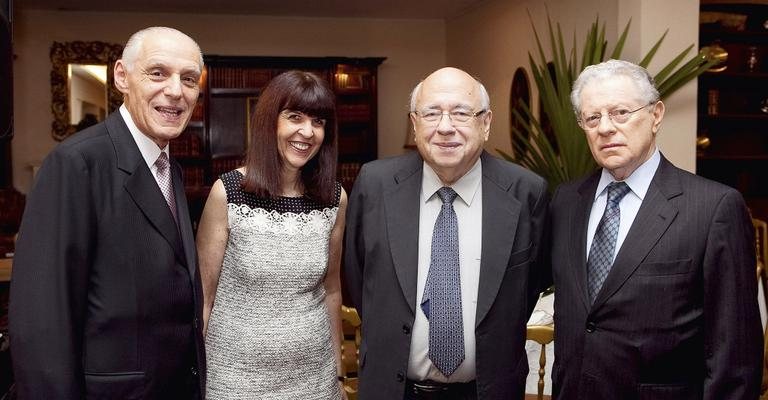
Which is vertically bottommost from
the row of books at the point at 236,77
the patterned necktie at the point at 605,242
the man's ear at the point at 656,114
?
the patterned necktie at the point at 605,242

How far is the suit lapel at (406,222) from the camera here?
1826mm

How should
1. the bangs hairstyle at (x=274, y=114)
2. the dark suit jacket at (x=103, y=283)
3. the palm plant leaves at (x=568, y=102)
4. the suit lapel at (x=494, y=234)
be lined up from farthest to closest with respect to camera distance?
the palm plant leaves at (x=568, y=102), the bangs hairstyle at (x=274, y=114), the suit lapel at (x=494, y=234), the dark suit jacket at (x=103, y=283)

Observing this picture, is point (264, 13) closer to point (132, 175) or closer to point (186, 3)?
point (186, 3)

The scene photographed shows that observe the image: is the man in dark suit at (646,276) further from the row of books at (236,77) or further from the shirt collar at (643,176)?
the row of books at (236,77)

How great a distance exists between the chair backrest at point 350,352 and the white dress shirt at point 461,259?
371 millimetres

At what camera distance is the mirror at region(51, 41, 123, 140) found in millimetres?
8555

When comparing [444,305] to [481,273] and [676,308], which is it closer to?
[481,273]

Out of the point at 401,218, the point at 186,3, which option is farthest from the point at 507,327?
the point at 186,3

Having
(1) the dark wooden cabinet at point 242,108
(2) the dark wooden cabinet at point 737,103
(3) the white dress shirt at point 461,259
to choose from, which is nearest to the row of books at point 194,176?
(1) the dark wooden cabinet at point 242,108

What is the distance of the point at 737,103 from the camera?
6.09 meters

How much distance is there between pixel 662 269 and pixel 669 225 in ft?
0.36

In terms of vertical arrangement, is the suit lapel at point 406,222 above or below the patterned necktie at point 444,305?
above

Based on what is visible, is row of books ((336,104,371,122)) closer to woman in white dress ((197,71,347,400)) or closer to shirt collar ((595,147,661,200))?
woman in white dress ((197,71,347,400))

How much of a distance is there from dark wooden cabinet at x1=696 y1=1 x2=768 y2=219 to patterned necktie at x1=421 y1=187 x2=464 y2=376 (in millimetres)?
4493
